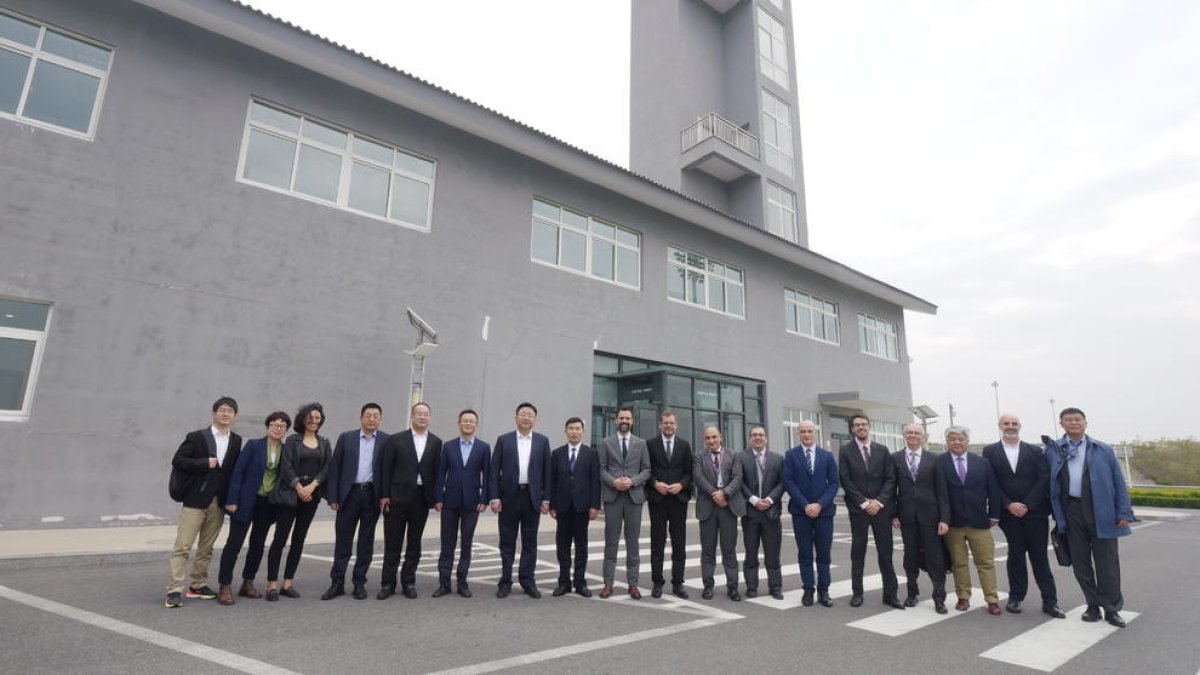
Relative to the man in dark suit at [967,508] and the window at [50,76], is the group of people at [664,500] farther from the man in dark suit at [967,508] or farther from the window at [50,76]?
the window at [50,76]

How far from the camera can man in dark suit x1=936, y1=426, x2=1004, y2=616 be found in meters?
5.78

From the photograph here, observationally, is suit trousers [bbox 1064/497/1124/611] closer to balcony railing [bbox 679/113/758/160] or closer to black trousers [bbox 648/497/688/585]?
black trousers [bbox 648/497/688/585]

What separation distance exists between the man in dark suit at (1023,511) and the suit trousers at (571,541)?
4.17 m

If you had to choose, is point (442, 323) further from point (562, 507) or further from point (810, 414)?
point (810, 414)

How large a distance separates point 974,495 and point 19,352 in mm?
12687

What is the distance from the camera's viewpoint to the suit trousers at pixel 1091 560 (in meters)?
5.39

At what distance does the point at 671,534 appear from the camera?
243 inches

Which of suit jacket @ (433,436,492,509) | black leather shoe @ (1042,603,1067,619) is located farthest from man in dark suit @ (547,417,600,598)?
black leather shoe @ (1042,603,1067,619)

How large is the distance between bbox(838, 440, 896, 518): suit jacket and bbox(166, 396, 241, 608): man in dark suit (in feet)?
19.7

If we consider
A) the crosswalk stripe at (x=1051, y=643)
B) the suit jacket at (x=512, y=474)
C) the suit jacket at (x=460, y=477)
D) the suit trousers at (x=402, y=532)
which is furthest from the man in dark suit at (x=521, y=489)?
the crosswalk stripe at (x=1051, y=643)

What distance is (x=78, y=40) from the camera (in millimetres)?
9711

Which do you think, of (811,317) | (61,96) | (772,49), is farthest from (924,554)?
(772,49)

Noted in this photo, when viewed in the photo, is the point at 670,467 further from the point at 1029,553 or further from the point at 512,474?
the point at 1029,553

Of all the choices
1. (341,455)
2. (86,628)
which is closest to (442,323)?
(341,455)
